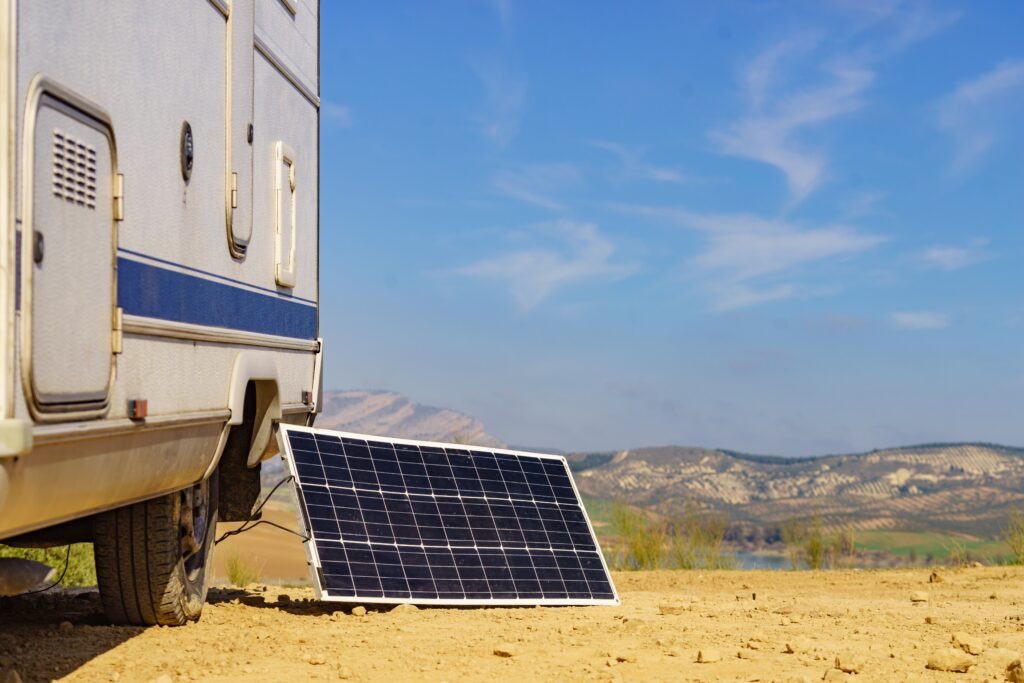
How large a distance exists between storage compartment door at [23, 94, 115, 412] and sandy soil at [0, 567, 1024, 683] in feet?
5.67

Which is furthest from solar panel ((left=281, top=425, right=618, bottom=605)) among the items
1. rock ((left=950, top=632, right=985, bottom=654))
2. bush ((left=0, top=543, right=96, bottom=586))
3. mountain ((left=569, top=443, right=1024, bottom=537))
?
mountain ((left=569, top=443, right=1024, bottom=537))

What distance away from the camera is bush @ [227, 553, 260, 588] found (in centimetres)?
1104

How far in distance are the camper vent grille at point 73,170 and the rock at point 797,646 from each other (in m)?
4.37

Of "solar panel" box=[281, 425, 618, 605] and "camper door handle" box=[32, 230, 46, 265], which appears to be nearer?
"camper door handle" box=[32, 230, 46, 265]

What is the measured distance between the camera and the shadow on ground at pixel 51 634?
620 centimetres

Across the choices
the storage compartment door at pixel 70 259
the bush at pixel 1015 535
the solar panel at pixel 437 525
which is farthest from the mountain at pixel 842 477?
the storage compartment door at pixel 70 259

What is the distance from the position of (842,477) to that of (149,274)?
3540 inches

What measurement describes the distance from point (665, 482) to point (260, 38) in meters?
74.9

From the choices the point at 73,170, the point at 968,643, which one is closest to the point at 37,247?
the point at 73,170

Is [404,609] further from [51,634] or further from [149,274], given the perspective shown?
[149,274]

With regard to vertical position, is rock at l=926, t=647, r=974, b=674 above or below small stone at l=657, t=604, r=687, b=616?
above

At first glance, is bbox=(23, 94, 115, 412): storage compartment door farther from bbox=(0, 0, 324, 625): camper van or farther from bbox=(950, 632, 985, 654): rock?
bbox=(950, 632, 985, 654): rock

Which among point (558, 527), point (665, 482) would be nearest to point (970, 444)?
point (665, 482)

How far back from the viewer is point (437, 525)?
859 cm
